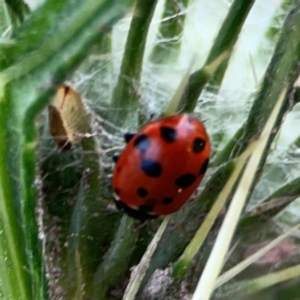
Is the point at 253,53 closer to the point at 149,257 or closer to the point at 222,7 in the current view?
the point at 222,7

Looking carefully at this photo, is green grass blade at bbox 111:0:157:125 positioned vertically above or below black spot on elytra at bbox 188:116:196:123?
above

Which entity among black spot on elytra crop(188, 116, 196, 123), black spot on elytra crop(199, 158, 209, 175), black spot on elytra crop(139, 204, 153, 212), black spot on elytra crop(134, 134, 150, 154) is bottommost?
black spot on elytra crop(139, 204, 153, 212)
